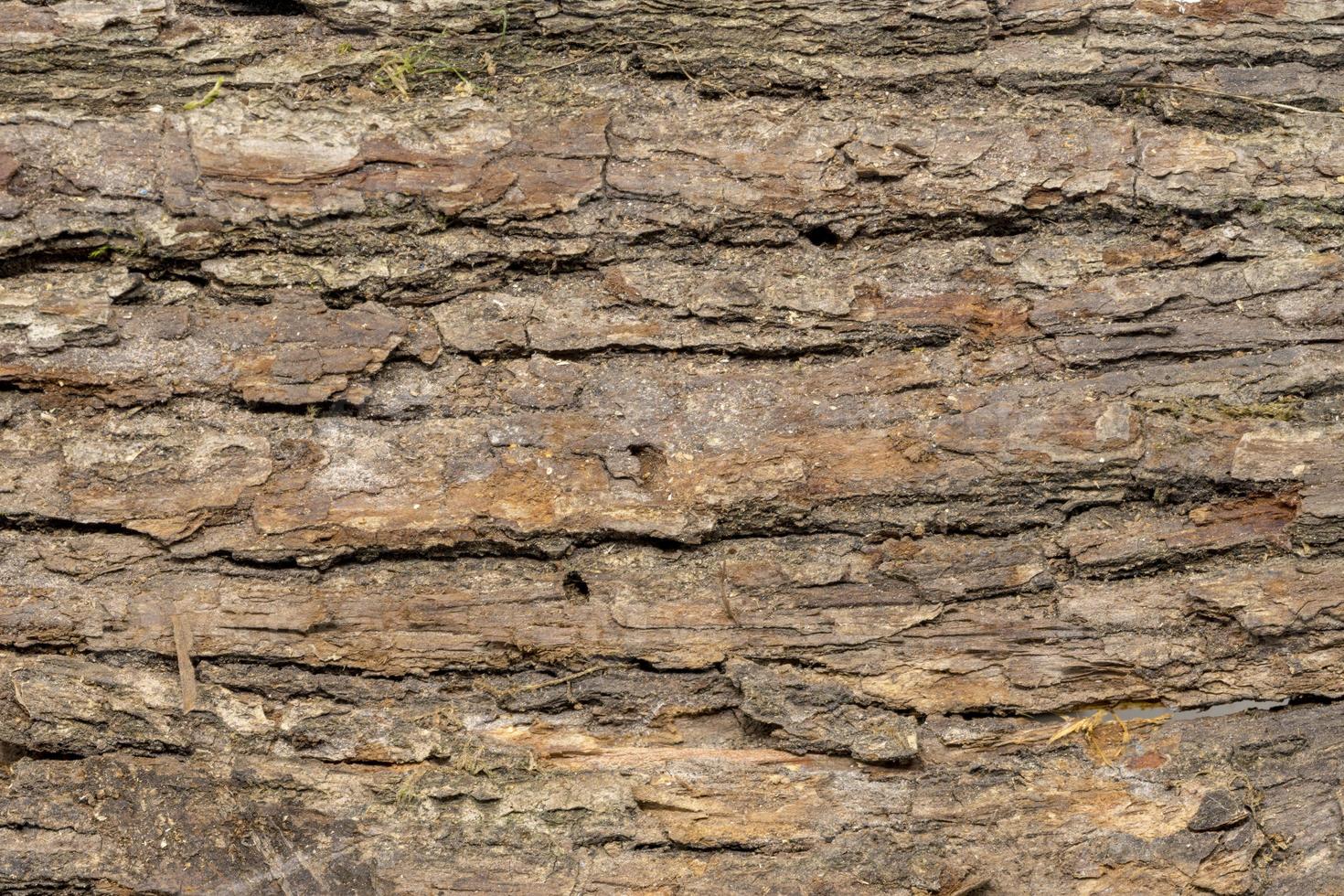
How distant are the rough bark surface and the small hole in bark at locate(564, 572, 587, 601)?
1.1 inches

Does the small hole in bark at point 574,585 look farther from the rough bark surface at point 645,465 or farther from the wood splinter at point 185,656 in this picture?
the wood splinter at point 185,656

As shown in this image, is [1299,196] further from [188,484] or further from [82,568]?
[82,568]

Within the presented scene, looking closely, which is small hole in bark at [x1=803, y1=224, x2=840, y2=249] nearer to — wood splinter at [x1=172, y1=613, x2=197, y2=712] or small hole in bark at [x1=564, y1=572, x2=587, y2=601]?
small hole in bark at [x1=564, y1=572, x2=587, y2=601]

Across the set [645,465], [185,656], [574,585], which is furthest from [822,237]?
[185,656]

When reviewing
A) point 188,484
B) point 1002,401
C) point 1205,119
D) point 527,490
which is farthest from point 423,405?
point 1205,119

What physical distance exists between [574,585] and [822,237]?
131 cm

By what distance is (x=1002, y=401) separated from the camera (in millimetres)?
3303

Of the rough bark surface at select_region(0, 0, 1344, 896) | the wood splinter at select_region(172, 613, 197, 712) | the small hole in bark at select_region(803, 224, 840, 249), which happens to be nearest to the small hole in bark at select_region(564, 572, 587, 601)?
the rough bark surface at select_region(0, 0, 1344, 896)

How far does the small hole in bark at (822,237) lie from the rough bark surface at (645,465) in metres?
0.01

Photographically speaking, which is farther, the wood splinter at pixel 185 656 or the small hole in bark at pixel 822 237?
the small hole in bark at pixel 822 237

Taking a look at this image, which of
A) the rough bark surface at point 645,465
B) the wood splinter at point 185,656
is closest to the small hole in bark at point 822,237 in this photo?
the rough bark surface at point 645,465

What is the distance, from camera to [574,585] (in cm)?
330

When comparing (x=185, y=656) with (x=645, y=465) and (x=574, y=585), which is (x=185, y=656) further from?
(x=645, y=465)

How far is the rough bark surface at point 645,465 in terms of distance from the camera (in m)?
3.21
